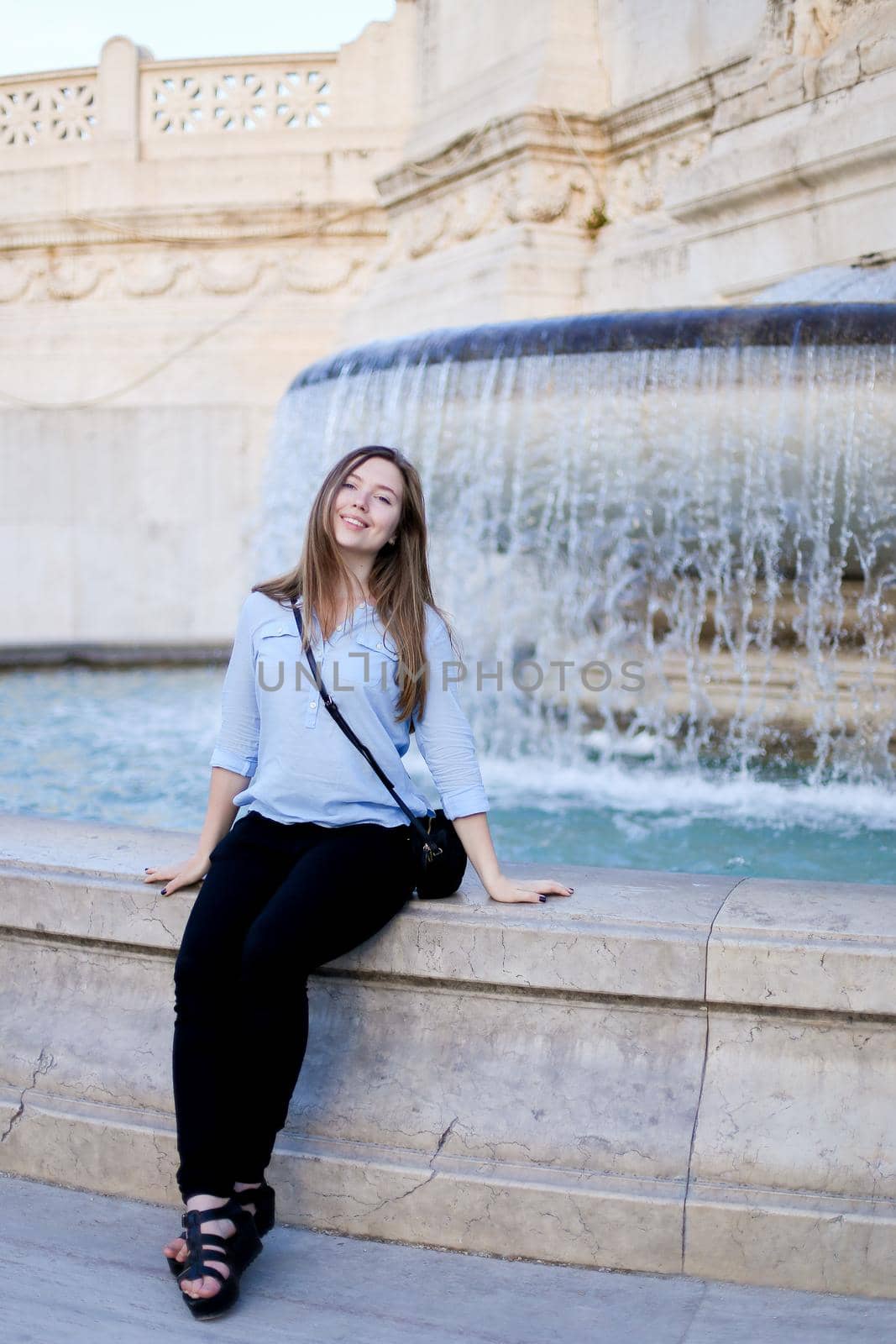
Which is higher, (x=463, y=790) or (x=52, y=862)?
(x=463, y=790)

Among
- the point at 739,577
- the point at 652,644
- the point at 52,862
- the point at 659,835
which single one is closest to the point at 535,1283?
the point at 52,862

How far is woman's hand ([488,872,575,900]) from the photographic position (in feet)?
8.45

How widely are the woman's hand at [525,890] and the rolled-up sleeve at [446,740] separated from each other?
15cm

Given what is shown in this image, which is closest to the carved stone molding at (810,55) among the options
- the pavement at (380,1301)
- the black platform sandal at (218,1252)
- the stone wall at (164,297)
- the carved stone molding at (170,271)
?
the stone wall at (164,297)

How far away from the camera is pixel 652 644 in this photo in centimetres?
660

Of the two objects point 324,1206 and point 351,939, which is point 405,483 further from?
point 324,1206

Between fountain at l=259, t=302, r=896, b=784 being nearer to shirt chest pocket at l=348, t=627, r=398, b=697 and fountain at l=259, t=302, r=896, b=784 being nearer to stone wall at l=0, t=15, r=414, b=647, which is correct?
shirt chest pocket at l=348, t=627, r=398, b=697

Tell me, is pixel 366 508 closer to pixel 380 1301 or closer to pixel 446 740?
pixel 446 740

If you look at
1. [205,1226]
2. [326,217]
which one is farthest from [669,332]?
[326,217]

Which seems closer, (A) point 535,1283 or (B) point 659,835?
(A) point 535,1283

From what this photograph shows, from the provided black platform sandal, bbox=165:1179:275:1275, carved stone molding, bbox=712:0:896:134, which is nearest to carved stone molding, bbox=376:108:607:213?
carved stone molding, bbox=712:0:896:134

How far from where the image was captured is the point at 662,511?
5.76 meters

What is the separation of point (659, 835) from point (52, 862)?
8.26 ft

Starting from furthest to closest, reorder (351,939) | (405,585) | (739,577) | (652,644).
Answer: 1. (652,644)
2. (739,577)
3. (405,585)
4. (351,939)
